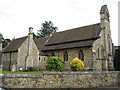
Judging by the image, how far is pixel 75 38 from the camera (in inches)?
1436

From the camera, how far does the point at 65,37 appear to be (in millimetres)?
39625

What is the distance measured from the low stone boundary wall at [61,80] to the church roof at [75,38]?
29.6 feet

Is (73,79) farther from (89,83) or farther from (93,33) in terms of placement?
(93,33)

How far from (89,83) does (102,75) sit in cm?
311

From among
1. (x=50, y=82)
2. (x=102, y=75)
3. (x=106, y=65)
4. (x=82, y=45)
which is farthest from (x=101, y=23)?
(x=50, y=82)

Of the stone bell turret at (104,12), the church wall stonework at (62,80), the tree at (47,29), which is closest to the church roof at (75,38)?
the stone bell turret at (104,12)

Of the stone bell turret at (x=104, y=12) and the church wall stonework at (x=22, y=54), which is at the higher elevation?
the stone bell turret at (x=104, y=12)

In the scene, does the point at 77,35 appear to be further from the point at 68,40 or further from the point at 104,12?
the point at 104,12

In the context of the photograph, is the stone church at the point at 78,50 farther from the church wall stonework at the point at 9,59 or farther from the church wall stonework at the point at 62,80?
the church wall stonework at the point at 62,80

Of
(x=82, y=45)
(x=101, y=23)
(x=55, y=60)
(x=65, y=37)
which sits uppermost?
(x=101, y=23)

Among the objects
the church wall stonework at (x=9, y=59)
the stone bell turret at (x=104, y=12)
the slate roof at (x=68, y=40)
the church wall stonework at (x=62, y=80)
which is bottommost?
the church wall stonework at (x=62, y=80)

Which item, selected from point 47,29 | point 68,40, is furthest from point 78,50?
point 47,29

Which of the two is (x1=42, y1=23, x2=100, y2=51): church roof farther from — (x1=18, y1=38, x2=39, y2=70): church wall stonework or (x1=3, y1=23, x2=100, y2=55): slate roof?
(x1=18, y1=38, x2=39, y2=70): church wall stonework

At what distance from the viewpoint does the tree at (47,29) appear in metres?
73.8
